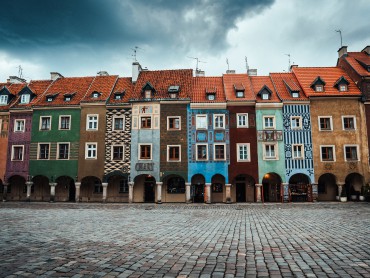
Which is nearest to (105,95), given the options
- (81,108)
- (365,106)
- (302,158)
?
(81,108)

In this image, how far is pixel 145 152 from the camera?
2928 centimetres

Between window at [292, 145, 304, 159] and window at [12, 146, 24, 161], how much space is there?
1067 inches

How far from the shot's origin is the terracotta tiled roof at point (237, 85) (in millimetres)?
29500

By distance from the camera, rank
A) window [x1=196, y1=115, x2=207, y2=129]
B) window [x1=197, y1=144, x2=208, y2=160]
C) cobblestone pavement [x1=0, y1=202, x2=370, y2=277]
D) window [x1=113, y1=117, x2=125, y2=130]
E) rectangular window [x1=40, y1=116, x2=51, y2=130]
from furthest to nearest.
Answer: rectangular window [x1=40, y1=116, x2=51, y2=130], window [x1=113, y1=117, x2=125, y2=130], window [x1=196, y1=115, x2=207, y2=129], window [x1=197, y1=144, x2=208, y2=160], cobblestone pavement [x1=0, y1=202, x2=370, y2=277]

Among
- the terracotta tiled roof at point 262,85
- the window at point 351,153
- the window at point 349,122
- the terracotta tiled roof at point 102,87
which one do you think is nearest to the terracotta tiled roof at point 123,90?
the terracotta tiled roof at point 102,87

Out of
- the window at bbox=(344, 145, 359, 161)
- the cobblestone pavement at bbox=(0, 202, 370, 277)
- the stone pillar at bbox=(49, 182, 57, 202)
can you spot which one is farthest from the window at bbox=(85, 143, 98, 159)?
the window at bbox=(344, 145, 359, 161)

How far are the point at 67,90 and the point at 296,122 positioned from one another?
24.2 m

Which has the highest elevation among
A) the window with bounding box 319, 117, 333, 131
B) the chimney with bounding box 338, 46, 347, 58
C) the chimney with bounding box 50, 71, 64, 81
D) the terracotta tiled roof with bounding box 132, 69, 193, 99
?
A: the chimney with bounding box 338, 46, 347, 58

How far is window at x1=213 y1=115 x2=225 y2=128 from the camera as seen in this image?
2916 cm

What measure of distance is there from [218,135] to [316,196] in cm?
1054

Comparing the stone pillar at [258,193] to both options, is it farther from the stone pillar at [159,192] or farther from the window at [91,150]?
the window at [91,150]

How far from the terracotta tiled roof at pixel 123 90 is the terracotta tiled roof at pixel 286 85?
50.0 ft

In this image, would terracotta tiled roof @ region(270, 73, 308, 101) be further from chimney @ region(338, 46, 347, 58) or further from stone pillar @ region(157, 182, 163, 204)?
stone pillar @ region(157, 182, 163, 204)

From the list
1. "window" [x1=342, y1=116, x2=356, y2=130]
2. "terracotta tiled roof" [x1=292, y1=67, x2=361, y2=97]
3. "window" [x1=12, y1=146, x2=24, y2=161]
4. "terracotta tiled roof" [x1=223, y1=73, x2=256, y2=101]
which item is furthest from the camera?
"window" [x1=12, y1=146, x2=24, y2=161]
